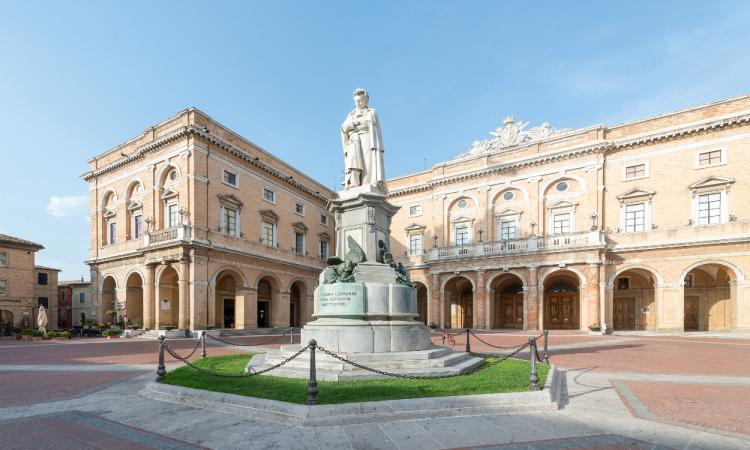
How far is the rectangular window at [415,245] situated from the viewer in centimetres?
3756

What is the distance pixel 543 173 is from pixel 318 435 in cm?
3010

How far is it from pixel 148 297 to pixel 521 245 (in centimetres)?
2646

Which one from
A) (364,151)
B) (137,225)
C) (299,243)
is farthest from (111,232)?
(364,151)

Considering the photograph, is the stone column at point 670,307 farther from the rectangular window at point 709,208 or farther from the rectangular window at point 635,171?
the rectangular window at point 635,171

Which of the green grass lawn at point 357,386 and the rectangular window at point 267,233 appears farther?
the rectangular window at point 267,233

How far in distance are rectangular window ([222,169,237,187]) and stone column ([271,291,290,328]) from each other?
9518 millimetres

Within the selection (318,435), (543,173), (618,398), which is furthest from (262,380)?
(543,173)

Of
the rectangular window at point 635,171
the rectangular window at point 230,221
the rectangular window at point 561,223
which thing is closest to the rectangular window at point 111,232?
the rectangular window at point 230,221

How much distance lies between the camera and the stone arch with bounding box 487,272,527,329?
1265 inches

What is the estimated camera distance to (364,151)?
1030 centimetres

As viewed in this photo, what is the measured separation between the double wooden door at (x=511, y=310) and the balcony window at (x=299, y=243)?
18131 millimetres

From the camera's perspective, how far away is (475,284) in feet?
103

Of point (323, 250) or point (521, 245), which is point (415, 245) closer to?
point (323, 250)

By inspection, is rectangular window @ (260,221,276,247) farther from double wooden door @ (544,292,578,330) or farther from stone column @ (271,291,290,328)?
double wooden door @ (544,292,578,330)
